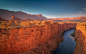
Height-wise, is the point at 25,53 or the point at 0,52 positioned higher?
the point at 0,52

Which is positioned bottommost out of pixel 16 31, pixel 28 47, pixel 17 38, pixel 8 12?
pixel 28 47

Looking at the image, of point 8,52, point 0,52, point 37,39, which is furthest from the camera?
point 37,39

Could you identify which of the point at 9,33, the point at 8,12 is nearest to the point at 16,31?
the point at 9,33

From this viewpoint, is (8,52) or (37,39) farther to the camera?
(37,39)

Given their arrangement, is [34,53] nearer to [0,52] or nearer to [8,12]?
[0,52]

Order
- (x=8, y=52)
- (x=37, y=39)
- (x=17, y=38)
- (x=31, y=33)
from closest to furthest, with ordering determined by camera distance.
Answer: (x=8, y=52), (x=17, y=38), (x=31, y=33), (x=37, y=39)

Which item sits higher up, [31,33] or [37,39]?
[31,33]

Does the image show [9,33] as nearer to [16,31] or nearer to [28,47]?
[16,31]

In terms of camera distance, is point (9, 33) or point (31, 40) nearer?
point (9, 33)

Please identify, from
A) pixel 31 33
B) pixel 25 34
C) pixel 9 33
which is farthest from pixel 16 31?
pixel 31 33
